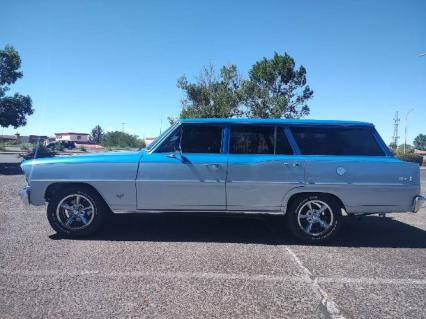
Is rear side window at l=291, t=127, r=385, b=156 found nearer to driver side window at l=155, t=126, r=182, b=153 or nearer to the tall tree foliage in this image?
driver side window at l=155, t=126, r=182, b=153

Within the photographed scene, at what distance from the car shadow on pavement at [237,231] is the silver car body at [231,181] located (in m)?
0.39

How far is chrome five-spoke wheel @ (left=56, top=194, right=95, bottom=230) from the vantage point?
5.77 m

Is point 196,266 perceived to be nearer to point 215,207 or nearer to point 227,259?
point 227,259

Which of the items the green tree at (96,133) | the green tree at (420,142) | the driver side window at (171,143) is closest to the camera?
the driver side window at (171,143)

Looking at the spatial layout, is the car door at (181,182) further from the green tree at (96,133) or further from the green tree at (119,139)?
the green tree at (96,133)

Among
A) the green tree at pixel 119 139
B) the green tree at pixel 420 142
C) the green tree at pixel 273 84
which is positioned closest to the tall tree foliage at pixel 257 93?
the green tree at pixel 273 84

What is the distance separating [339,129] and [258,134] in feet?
4.03

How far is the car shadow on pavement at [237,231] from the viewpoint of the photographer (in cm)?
588

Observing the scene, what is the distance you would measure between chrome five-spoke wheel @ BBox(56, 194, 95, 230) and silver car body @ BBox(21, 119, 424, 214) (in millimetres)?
267

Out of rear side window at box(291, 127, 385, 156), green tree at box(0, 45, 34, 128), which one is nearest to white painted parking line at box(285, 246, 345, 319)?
rear side window at box(291, 127, 385, 156)

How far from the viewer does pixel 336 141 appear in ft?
19.5

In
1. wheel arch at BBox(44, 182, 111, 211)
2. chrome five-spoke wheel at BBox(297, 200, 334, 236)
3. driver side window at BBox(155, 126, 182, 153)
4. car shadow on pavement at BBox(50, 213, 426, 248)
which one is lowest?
car shadow on pavement at BBox(50, 213, 426, 248)

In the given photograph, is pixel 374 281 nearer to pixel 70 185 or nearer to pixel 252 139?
pixel 252 139

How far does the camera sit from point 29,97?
24547mm
